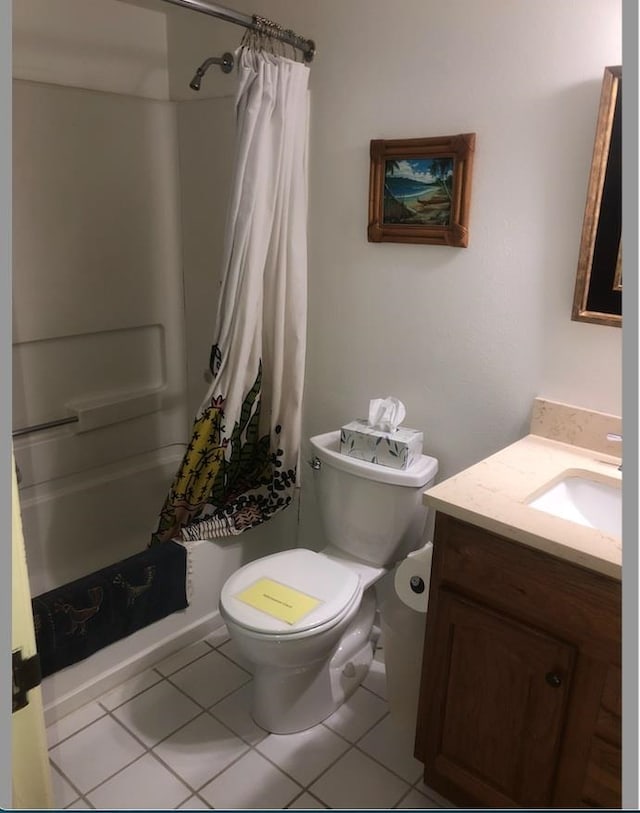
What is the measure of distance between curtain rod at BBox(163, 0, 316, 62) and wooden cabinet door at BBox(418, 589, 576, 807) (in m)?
1.60

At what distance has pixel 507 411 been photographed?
5.99ft

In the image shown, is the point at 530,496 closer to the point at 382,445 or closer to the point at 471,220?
the point at 382,445

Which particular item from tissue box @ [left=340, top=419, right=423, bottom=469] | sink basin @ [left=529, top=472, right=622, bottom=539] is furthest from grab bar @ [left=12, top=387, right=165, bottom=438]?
sink basin @ [left=529, top=472, right=622, bottom=539]

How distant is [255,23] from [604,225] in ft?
3.68

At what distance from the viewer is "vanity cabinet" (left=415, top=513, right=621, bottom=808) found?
4.05ft

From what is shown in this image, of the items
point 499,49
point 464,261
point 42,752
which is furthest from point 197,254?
point 42,752

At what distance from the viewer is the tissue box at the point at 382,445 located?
1832 mm

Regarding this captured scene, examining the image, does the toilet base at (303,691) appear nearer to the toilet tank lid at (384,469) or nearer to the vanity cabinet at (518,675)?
the vanity cabinet at (518,675)

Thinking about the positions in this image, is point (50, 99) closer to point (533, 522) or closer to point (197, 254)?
point (197, 254)

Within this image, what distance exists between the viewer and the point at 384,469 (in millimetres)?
1838

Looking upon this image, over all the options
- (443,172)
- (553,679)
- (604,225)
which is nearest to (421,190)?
(443,172)

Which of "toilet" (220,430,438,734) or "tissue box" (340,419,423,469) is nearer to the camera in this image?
"toilet" (220,430,438,734)

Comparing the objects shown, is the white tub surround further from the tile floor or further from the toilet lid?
the tile floor

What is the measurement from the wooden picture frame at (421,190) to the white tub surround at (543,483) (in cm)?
57
